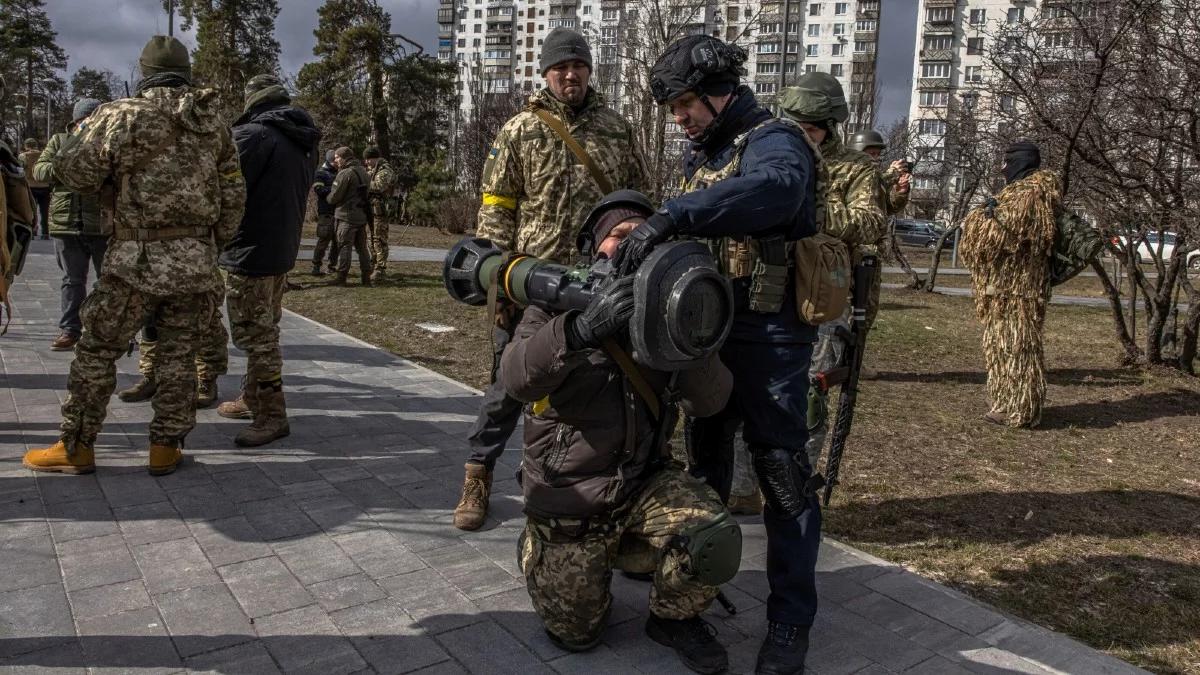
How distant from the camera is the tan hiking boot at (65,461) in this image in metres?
4.51

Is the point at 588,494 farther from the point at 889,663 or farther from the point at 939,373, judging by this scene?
the point at 939,373

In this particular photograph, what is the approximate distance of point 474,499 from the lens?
417 cm

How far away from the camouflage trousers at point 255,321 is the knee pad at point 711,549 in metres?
3.16

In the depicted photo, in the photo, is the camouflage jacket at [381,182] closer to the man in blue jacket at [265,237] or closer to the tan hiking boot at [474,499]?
the man in blue jacket at [265,237]

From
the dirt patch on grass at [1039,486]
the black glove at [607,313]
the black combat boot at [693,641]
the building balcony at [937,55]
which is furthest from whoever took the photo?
the building balcony at [937,55]

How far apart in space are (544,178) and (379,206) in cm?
1084

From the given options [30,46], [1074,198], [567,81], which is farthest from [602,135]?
[30,46]

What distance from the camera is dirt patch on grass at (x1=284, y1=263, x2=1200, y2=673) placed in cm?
370

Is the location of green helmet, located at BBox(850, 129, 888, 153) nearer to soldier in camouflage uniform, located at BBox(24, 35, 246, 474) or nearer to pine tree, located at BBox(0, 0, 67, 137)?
soldier in camouflage uniform, located at BBox(24, 35, 246, 474)

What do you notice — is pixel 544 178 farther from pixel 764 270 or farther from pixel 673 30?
pixel 673 30

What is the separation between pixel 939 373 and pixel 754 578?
229 inches

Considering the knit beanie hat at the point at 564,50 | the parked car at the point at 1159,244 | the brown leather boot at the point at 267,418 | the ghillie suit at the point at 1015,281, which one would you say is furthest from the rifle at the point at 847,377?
the parked car at the point at 1159,244

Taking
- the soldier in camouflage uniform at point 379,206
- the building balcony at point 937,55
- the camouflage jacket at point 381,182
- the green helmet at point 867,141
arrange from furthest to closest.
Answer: the building balcony at point 937,55 < the soldier in camouflage uniform at point 379,206 < the camouflage jacket at point 381,182 < the green helmet at point 867,141

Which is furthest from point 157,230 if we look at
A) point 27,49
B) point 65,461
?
point 27,49
